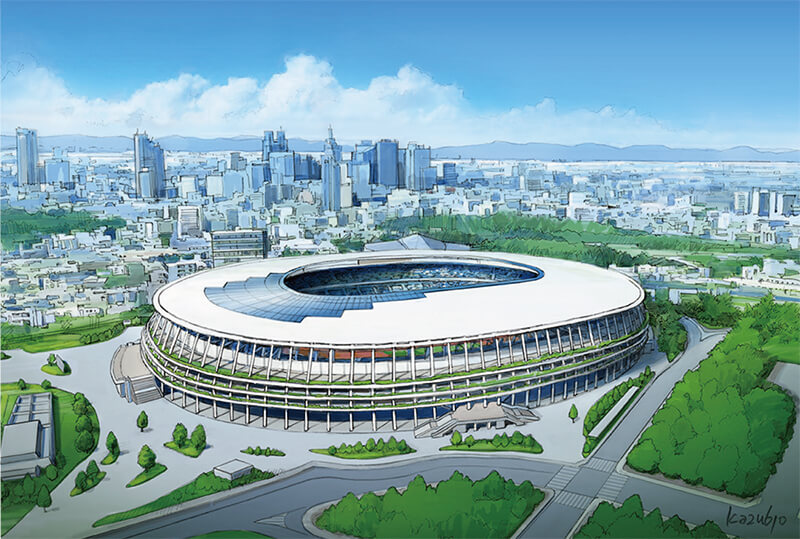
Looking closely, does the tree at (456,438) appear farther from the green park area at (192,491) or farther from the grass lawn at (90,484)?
the grass lawn at (90,484)

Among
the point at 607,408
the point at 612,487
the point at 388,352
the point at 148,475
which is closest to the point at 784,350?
the point at 607,408

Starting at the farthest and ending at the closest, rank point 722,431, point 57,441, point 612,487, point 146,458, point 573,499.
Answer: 1. point 57,441
2. point 146,458
3. point 722,431
4. point 612,487
5. point 573,499

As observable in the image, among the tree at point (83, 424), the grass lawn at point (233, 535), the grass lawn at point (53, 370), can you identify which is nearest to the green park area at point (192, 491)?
the grass lawn at point (233, 535)

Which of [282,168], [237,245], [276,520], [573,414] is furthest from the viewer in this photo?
[282,168]

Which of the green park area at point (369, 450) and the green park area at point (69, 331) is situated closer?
the green park area at point (369, 450)

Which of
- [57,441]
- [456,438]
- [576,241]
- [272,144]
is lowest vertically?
[57,441]

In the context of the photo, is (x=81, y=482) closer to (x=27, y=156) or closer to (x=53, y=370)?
(x=53, y=370)

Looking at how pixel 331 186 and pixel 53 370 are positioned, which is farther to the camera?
pixel 331 186
